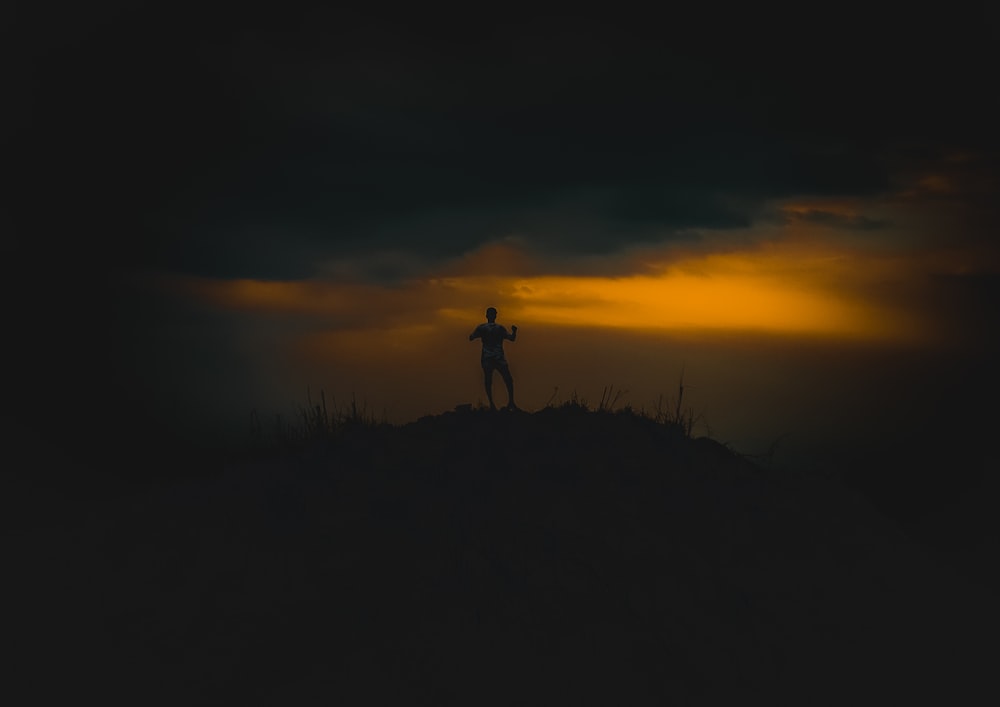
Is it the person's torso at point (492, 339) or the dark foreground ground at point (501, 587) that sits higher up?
the person's torso at point (492, 339)

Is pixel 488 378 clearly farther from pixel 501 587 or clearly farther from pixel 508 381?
pixel 501 587

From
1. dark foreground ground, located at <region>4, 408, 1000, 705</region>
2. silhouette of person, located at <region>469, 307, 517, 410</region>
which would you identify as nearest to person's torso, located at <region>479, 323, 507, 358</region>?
silhouette of person, located at <region>469, 307, 517, 410</region>

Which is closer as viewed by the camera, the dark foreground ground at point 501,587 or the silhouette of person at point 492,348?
the dark foreground ground at point 501,587

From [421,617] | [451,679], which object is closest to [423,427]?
[421,617]

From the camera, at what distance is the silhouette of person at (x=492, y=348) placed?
1956 centimetres

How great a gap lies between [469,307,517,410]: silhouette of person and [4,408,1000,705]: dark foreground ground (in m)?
1.10

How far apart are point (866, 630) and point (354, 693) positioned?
8.42 metres

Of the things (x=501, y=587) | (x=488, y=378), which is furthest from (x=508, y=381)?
(x=501, y=587)

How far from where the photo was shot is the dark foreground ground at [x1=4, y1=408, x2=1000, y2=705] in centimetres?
1329

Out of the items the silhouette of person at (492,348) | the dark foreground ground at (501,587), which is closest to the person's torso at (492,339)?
the silhouette of person at (492,348)

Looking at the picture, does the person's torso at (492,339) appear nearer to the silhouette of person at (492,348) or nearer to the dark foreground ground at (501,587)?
the silhouette of person at (492,348)

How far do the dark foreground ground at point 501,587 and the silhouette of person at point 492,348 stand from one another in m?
1.10

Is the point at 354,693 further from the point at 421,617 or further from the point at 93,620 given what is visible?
the point at 93,620

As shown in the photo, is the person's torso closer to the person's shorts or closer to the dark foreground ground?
the person's shorts
